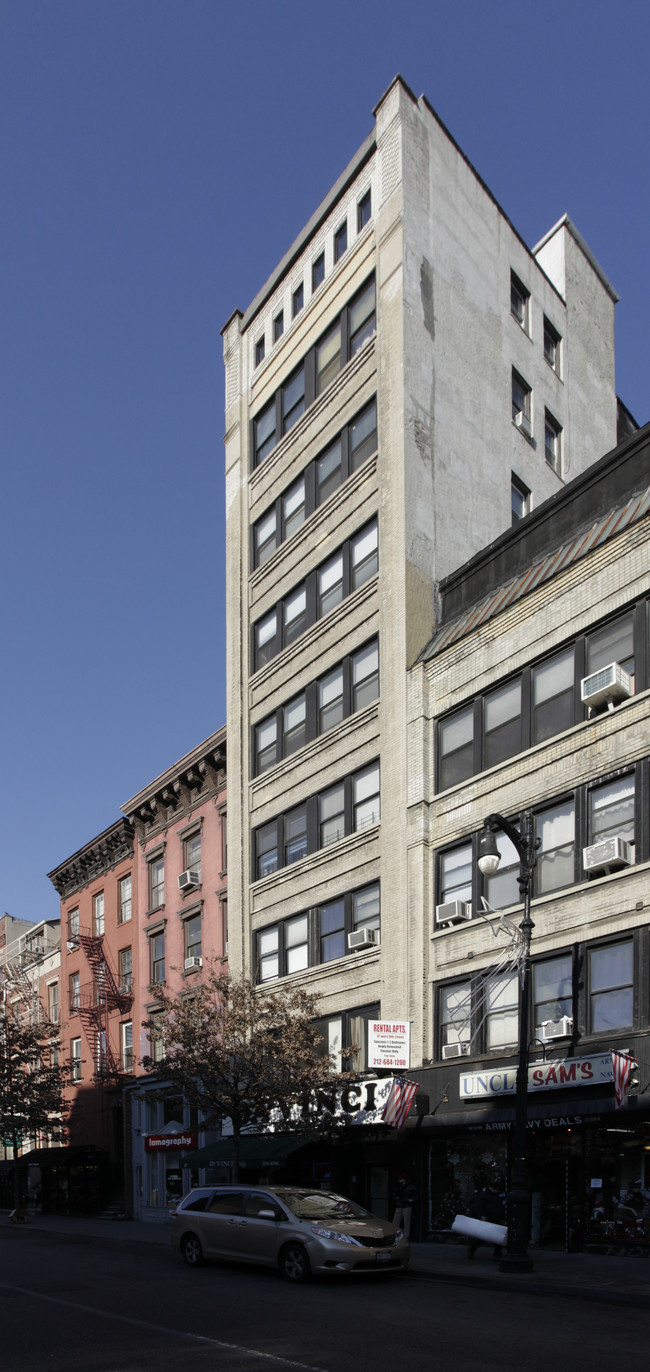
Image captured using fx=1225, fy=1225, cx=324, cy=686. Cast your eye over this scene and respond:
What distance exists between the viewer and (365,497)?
3319cm

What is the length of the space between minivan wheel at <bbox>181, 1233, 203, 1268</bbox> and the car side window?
2.29ft

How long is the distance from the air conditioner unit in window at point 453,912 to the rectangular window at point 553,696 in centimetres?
402

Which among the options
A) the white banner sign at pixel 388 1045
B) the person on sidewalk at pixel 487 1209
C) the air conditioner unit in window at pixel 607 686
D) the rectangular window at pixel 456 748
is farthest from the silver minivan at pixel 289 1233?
the rectangular window at pixel 456 748

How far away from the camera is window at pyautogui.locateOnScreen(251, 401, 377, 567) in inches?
1335

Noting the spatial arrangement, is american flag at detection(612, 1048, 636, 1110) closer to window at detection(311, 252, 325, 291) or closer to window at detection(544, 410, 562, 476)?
window at detection(544, 410, 562, 476)

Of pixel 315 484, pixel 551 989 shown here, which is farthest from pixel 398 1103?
pixel 315 484

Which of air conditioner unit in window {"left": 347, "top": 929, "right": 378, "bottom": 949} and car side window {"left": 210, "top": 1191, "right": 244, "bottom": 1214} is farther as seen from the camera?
air conditioner unit in window {"left": 347, "top": 929, "right": 378, "bottom": 949}

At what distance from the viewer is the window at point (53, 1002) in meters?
55.8

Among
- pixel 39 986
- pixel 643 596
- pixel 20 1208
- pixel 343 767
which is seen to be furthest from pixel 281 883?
pixel 39 986

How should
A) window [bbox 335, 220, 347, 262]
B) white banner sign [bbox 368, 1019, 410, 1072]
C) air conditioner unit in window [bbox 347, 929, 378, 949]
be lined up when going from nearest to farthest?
white banner sign [bbox 368, 1019, 410, 1072] < air conditioner unit in window [bbox 347, 929, 378, 949] < window [bbox 335, 220, 347, 262]

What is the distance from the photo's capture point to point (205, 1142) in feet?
123

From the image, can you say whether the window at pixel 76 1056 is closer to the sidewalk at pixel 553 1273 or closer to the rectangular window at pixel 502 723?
the sidewalk at pixel 553 1273

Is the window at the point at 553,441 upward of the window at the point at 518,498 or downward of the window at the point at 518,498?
upward

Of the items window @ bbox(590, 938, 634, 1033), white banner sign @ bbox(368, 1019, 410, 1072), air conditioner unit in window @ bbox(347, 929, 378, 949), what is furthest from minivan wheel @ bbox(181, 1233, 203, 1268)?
air conditioner unit in window @ bbox(347, 929, 378, 949)
